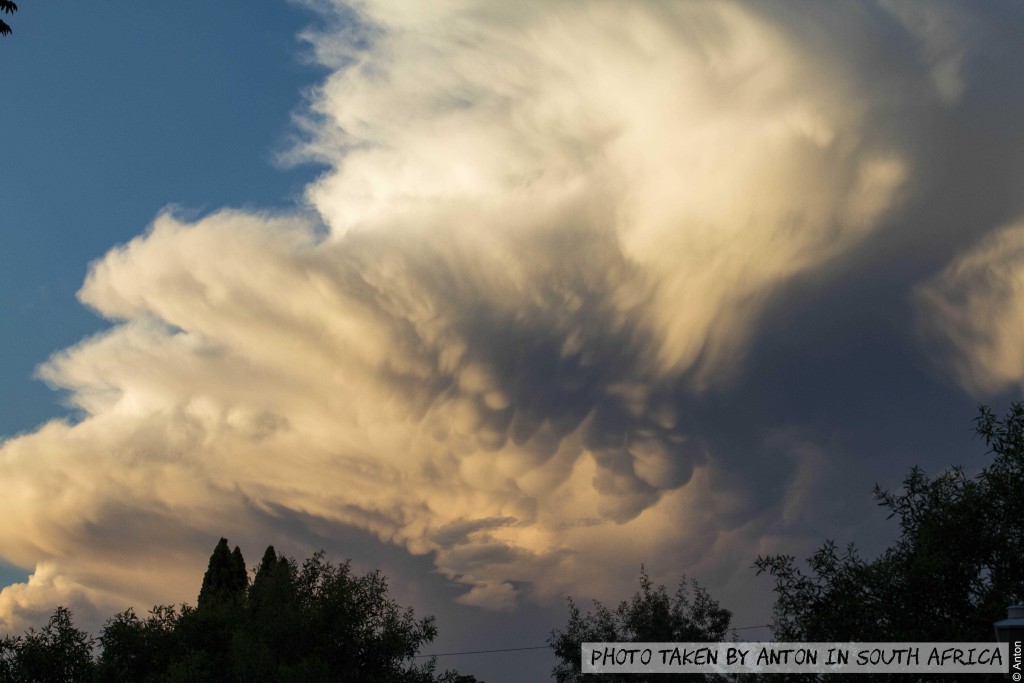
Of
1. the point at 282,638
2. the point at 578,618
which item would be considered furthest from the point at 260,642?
the point at 578,618

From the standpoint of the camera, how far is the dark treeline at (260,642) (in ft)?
140

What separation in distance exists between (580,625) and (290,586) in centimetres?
2140

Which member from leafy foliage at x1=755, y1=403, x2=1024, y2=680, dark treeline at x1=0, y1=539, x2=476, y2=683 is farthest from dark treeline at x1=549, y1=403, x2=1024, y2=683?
dark treeline at x1=0, y1=539, x2=476, y2=683

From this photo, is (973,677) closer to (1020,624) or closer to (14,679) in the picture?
(1020,624)

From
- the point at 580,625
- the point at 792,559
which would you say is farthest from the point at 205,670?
the point at 792,559

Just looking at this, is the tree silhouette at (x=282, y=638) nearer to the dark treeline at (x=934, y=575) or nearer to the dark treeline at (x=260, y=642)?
the dark treeline at (x=260, y=642)

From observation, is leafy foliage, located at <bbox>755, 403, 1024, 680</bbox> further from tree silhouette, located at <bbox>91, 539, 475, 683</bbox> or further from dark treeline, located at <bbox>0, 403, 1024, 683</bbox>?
tree silhouette, located at <bbox>91, 539, 475, 683</bbox>

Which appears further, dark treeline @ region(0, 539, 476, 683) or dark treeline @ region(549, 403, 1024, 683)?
dark treeline @ region(0, 539, 476, 683)

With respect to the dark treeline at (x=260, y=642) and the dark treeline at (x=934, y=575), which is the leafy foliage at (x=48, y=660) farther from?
the dark treeline at (x=934, y=575)

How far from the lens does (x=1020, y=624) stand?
16281 millimetres

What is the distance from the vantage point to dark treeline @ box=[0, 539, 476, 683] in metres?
42.5

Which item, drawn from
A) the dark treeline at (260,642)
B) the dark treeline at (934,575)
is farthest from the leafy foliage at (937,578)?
the dark treeline at (260,642)

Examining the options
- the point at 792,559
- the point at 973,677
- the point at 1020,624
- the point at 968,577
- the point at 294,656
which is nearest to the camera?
the point at 1020,624

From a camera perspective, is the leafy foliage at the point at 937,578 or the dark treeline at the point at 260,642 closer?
the leafy foliage at the point at 937,578
